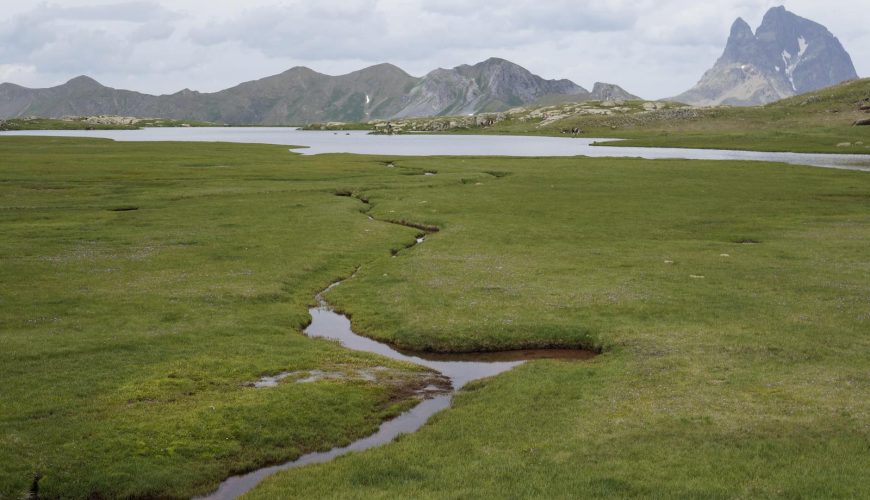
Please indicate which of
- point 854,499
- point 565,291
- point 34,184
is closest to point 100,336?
point 565,291

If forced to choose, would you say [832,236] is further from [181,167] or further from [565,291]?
[181,167]

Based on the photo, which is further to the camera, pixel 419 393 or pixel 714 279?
pixel 714 279

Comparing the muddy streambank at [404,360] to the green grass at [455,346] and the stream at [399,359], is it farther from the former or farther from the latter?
the green grass at [455,346]

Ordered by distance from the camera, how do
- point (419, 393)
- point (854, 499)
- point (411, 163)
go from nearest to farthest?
point (854, 499), point (419, 393), point (411, 163)

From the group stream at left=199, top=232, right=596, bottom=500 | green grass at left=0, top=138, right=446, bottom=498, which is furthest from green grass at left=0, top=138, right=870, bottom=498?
stream at left=199, top=232, right=596, bottom=500

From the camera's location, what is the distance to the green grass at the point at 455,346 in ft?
65.5

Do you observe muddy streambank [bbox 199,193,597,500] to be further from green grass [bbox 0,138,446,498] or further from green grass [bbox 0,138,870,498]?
green grass [bbox 0,138,870,498]

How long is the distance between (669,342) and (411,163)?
101626mm

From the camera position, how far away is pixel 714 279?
42125 millimetres

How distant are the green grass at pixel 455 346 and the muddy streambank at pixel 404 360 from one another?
0.66m

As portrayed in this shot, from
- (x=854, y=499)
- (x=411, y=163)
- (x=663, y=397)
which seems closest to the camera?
(x=854, y=499)

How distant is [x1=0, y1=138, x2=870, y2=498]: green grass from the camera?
1997cm

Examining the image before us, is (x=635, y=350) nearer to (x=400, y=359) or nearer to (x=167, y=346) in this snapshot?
(x=400, y=359)

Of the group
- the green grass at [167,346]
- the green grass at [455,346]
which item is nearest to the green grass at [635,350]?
the green grass at [455,346]
